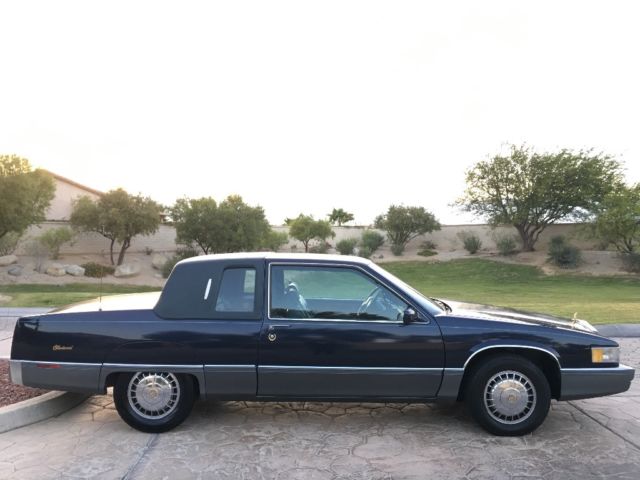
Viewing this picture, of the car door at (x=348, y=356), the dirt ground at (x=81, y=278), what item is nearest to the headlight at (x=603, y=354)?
the car door at (x=348, y=356)

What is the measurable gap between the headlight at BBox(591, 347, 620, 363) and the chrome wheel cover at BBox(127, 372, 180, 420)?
145 inches

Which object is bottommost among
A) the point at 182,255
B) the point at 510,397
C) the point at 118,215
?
the point at 510,397

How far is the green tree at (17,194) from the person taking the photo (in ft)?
67.4

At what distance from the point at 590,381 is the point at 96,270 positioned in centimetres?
2647

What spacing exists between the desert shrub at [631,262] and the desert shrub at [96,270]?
101 ft

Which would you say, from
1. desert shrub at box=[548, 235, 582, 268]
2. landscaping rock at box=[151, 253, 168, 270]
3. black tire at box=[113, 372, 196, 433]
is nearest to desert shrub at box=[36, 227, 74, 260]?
landscaping rock at box=[151, 253, 168, 270]

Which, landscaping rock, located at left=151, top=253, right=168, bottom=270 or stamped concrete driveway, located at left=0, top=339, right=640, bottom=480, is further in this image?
landscaping rock, located at left=151, top=253, right=168, bottom=270

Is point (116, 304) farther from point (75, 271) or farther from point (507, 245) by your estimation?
point (507, 245)

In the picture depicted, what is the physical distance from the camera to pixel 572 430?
4289 millimetres

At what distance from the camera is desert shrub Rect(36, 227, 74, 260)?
88.3 ft

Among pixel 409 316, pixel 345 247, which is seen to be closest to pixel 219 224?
pixel 345 247

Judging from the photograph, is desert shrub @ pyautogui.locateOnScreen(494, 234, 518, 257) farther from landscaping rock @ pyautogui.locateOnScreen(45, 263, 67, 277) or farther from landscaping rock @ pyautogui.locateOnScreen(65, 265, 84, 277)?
landscaping rock @ pyautogui.locateOnScreen(45, 263, 67, 277)

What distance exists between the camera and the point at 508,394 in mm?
4086

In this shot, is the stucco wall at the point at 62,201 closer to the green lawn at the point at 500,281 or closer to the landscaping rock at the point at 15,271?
the landscaping rock at the point at 15,271
